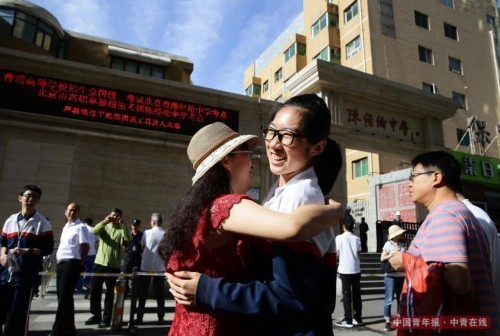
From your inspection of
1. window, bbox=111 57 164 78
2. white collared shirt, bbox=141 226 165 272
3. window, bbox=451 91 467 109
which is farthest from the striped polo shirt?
window, bbox=451 91 467 109

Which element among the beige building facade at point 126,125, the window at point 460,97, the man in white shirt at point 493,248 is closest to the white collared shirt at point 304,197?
the man in white shirt at point 493,248

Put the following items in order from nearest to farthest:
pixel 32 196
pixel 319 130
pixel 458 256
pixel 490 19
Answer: pixel 319 130
pixel 458 256
pixel 32 196
pixel 490 19

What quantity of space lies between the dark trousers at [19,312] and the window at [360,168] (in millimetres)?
23345

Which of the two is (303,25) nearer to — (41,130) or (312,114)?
(41,130)

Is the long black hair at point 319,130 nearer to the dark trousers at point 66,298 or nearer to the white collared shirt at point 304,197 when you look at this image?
the white collared shirt at point 304,197

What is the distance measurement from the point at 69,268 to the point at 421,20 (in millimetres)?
32399

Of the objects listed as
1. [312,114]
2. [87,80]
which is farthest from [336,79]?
[312,114]

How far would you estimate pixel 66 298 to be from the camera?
4.75 m

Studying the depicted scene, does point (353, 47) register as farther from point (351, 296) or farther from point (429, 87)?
point (351, 296)

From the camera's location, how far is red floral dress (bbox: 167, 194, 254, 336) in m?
1.35

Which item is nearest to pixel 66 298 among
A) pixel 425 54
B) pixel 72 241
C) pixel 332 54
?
pixel 72 241

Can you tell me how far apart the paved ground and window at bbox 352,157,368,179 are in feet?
56.7

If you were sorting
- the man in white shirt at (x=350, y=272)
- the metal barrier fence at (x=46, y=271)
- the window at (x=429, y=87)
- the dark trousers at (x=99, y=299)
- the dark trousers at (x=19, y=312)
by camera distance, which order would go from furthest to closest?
the window at (x=429, y=87) < the metal barrier fence at (x=46, y=271) < the man in white shirt at (x=350, y=272) < the dark trousers at (x=99, y=299) < the dark trousers at (x=19, y=312)

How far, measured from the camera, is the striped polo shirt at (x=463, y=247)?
185 cm
